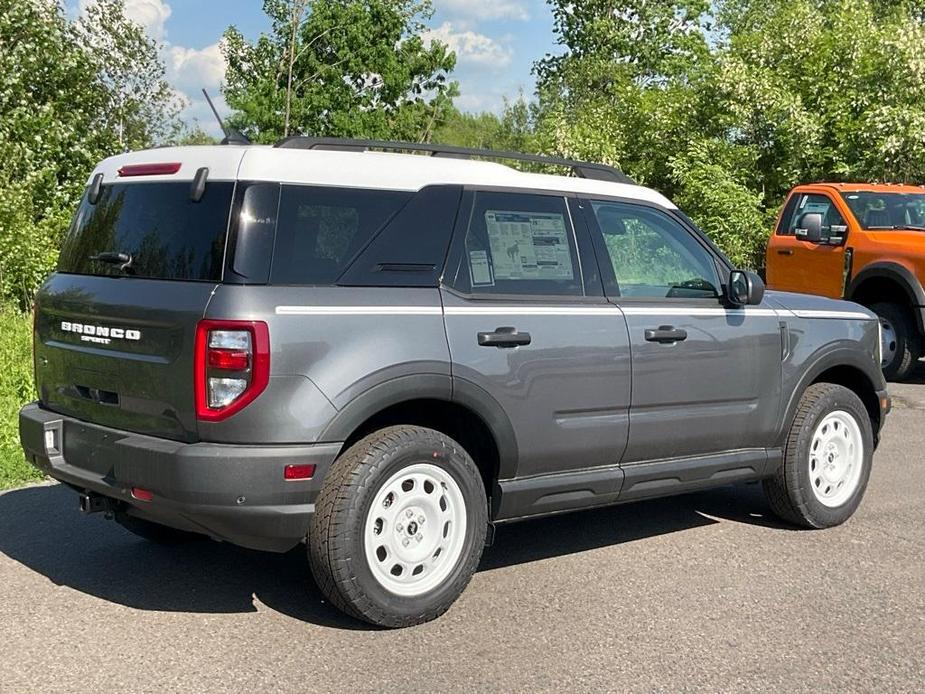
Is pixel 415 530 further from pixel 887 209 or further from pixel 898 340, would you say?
pixel 887 209

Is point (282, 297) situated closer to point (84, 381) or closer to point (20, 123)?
point (84, 381)

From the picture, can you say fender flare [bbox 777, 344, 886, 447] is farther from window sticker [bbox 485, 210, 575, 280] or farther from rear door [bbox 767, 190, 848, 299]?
rear door [bbox 767, 190, 848, 299]

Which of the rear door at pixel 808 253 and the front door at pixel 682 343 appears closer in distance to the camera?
the front door at pixel 682 343

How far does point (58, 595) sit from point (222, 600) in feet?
2.31

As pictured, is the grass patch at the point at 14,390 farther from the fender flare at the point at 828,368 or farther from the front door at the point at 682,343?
the fender flare at the point at 828,368

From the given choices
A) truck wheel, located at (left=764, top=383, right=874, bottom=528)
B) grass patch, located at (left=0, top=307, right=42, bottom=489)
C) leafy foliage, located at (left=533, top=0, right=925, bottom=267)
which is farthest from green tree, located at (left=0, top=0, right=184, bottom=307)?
truck wheel, located at (left=764, top=383, right=874, bottom=528)

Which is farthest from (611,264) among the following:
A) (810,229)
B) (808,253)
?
(808,253)

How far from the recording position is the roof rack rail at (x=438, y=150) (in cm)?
456

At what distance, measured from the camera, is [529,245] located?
4.99m

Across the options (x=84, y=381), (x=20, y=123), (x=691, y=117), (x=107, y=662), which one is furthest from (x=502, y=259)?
(x=691, y=117)

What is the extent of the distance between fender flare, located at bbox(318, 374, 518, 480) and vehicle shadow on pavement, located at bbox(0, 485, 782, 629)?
2.72ft

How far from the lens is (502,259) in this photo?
4.86 metres

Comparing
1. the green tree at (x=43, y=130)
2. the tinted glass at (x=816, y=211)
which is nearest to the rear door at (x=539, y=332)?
the tinted glass at (x=816, y=211)

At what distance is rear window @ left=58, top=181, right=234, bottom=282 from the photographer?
4219mm
